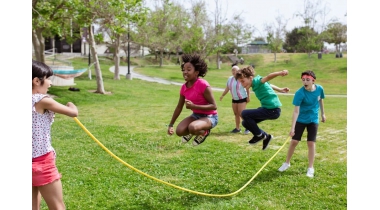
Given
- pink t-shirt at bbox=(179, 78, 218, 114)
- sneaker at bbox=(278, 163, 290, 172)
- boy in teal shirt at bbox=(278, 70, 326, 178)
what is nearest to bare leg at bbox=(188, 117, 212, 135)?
pink t-shirt at bbox=(179, 78, 218, 114)

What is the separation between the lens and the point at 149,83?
2144 centimetres

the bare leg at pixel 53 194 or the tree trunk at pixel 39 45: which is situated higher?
the tree trunk at pixel 39 45

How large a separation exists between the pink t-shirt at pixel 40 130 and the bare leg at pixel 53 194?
0.32 meters

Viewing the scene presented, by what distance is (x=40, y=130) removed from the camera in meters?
3.62

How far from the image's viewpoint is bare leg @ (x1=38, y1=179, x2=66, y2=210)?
12.1 feet

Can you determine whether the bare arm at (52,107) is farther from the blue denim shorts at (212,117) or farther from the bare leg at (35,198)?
the blue denim shorts at (212,117)

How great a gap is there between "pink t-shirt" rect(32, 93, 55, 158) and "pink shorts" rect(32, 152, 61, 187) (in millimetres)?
54

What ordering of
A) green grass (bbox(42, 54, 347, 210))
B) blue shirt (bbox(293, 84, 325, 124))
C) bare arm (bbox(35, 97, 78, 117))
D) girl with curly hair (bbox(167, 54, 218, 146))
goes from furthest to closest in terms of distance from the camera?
blue shirt (bbox(293, 84, 325, 124)), green grass (bbox(42, 54, 347, 210)), girl with curly hair (bbox(167, 54, 218, 146)), bare arm (bbox(35, 97, 78, 117))

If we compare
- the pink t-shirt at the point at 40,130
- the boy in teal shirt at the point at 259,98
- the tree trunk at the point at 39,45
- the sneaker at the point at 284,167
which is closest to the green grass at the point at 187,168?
the sneaker at the point at 284,167

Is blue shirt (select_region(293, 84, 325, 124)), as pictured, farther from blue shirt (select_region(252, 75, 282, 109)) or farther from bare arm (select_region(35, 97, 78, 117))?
bare arm (select_region(35, 97, 78, 117))

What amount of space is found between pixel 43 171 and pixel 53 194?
26 centimetres

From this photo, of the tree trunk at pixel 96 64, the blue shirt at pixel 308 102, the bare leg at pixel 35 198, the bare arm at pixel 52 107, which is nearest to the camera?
the bare arm at pixel 52 107

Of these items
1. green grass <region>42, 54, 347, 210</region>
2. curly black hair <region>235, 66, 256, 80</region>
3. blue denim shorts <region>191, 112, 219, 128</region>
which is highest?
curly black hair <region>235, 66, 256, 80</region>

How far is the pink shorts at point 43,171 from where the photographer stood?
3.59 m
